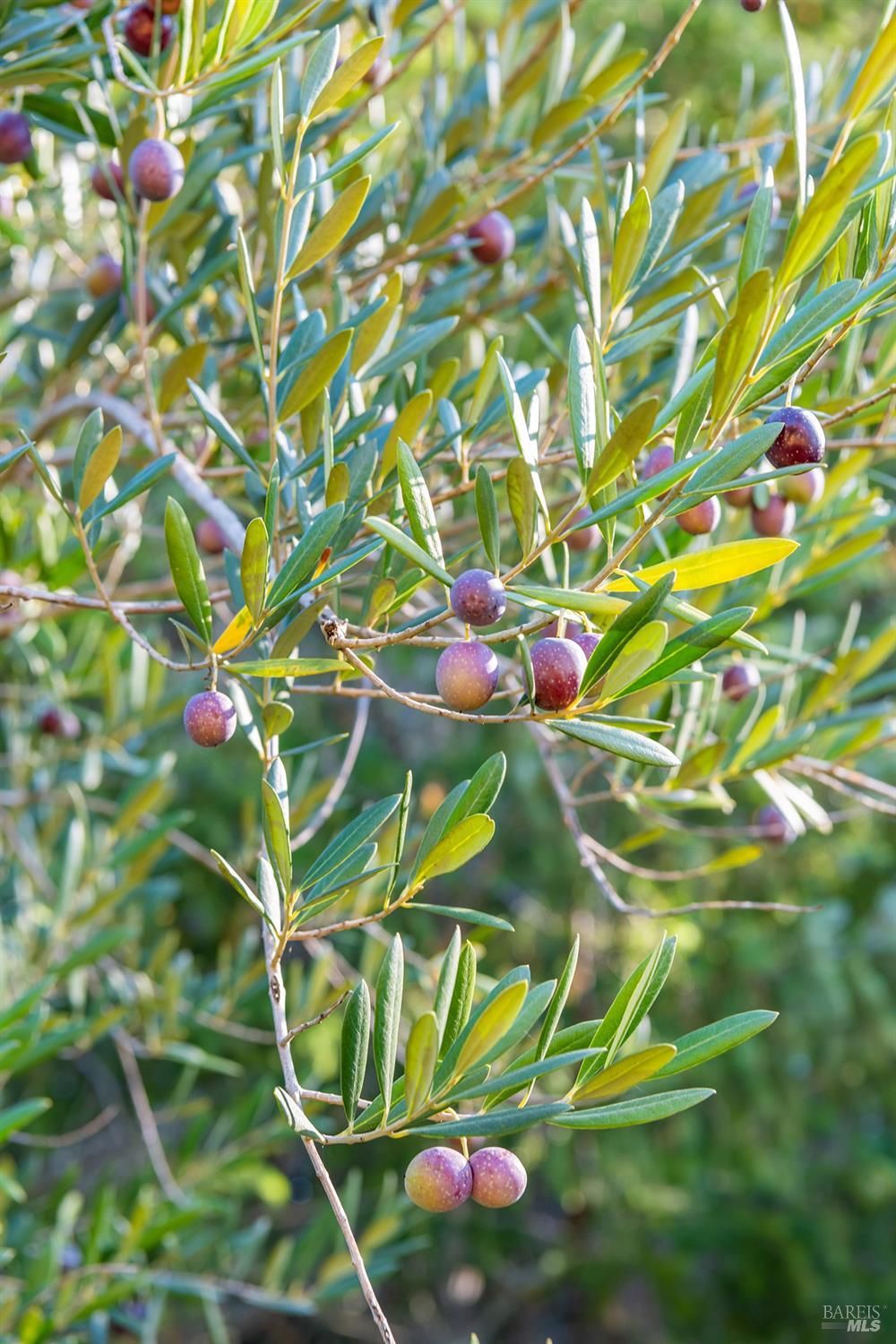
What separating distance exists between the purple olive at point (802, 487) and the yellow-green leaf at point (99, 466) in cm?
45

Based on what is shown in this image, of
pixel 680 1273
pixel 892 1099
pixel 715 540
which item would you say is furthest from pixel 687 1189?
pixel 715 540

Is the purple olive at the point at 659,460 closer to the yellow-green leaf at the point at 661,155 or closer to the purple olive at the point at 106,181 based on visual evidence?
the yellow-green leaf at the point at 661,155

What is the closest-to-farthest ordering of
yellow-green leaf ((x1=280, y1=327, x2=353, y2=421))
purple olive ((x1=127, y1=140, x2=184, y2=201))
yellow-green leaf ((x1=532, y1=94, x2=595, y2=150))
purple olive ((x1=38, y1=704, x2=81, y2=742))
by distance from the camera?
1. yellow-green leaf ((x1=280, y1=327, x2=353, y2=421))
2. purple olive ((x1=127, y1=140, x2=184, y2=201))
3. yellow-green leaf ((x1=532, y1=94, x2=595, y2=150))
4. purple olive ((x1=38, y1=704, x2=81, y2=742))

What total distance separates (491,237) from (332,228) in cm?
42

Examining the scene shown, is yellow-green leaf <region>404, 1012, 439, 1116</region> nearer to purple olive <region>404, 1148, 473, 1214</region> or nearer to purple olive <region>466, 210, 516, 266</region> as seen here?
purple olive <region>404, 1148, 473, 1214</region>

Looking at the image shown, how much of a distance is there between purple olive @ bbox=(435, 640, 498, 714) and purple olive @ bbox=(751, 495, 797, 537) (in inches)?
16.1

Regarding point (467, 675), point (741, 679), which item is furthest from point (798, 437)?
point (741, 679)

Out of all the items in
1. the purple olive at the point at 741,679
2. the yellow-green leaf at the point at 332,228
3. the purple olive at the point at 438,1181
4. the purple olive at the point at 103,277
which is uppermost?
the yellow-green leaf at the point at 332,228

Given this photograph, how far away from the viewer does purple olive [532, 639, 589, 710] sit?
0.52 metres

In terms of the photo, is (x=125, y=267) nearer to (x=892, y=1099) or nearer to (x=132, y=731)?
(x=132, y=731)

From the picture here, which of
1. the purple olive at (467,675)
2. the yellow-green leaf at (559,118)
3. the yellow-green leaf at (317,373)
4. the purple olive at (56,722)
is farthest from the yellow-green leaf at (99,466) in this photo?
the purple olive at (56,722)

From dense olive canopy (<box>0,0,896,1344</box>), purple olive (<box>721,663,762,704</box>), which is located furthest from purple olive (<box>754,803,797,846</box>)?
purple olive (<box>721,663,762,704</box>)

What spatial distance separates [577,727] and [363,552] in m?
0.15

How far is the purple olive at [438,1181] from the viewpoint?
0.55 meters
